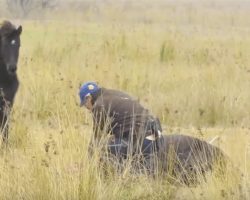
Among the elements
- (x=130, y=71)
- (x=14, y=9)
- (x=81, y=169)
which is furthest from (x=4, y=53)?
(x=14, y=9)

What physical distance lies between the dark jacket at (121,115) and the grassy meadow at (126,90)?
0.91 ft

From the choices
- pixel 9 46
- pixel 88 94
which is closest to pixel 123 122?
pixel 88 94

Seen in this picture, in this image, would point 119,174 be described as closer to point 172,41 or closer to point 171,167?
point 171,167

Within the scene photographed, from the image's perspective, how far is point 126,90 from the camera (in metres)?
13.1

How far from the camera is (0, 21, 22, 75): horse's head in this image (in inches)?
380

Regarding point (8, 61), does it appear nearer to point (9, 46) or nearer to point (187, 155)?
point (9, 46)

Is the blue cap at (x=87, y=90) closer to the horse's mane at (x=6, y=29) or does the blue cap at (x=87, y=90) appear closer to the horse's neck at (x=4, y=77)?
the horse's neck at (x=4, y=77)

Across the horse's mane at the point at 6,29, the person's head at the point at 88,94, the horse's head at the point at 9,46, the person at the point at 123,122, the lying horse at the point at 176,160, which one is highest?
the horse's mane at the point at 6,29

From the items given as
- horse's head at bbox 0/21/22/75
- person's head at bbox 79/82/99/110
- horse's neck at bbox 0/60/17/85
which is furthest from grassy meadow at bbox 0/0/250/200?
horse's head at bbox 0/21/22/75

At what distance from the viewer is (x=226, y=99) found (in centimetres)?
1207

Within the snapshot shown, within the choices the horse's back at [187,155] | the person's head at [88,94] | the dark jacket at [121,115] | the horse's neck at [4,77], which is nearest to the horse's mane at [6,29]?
the horse's neck at [4,77]

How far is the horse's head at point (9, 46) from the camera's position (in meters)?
9.64

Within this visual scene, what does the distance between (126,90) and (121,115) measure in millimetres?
5315

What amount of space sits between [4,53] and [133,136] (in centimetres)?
279
